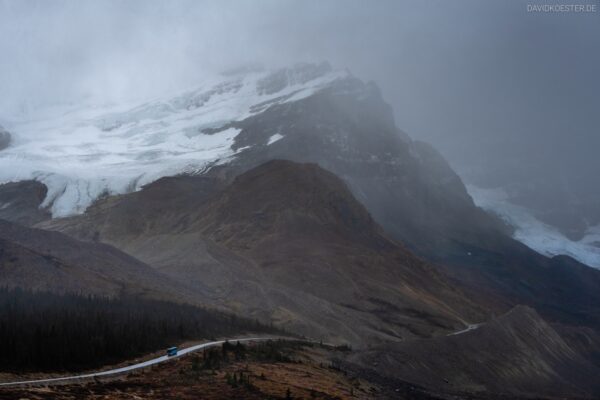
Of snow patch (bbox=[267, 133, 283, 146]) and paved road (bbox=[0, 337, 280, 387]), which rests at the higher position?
snow patch (bbox=[267, 133, 283, 146])

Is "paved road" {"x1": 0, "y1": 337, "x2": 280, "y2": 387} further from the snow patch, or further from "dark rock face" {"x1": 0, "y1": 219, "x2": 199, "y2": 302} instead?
the snow patch

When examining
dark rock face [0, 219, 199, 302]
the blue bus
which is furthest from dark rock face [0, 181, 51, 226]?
the blue bus

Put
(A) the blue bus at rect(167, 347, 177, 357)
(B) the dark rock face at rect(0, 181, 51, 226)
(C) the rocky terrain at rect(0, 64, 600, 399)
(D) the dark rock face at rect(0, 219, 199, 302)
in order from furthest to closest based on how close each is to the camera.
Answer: (B) the dark rock face at rect(0, 181, 51, 226)
(C) the rocky terrain at rect(0, 64, 600, 399)
(D) the dark rock face at rect(0, 219, 199, 302)
(A) the blue bus at rect(167, 347, 177, 357)

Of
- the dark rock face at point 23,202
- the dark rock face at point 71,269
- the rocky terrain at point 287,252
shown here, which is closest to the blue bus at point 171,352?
the dark rock face at point 71,269

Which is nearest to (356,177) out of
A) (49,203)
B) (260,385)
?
(49,203)

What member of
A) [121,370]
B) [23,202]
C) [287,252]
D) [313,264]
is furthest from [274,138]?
[121,370]

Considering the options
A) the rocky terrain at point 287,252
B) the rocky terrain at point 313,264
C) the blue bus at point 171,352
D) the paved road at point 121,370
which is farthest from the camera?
the rocky terrain at point 287,252

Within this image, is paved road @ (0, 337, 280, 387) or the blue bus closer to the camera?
paved road @ (0, 337, 280, 387)

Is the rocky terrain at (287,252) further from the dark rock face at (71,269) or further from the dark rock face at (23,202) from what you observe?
the dark rock face at (23,202)

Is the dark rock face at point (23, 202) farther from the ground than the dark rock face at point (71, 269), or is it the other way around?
the dark rock face at point (23, 202)

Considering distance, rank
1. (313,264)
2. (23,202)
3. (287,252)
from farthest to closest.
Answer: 1. (23,202)
2. (287,252)
3. (313,264)

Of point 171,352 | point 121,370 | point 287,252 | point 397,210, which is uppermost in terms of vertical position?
point 397,210

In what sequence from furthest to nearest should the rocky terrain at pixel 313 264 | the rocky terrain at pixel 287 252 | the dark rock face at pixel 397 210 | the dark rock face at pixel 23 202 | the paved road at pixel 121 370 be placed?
the dark rock face at pixel 397 210 → the dark rock face at pixel 23 202 → the rocky terrain at pixel 287 252 → the rocky terrain at pixel 313 264 → the paved road at pixel 121 370

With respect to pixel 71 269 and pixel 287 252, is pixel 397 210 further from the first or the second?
pixel 71 269
